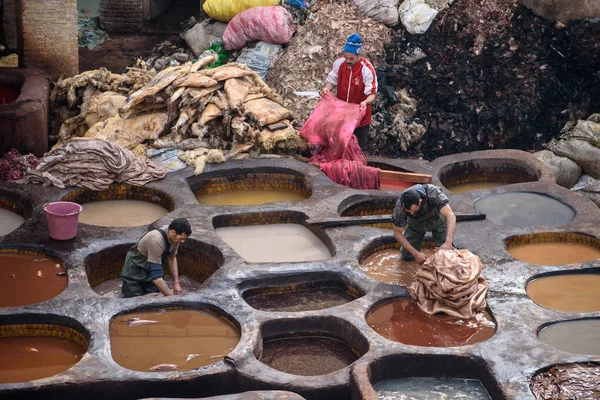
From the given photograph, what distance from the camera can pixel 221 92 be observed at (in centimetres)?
1149

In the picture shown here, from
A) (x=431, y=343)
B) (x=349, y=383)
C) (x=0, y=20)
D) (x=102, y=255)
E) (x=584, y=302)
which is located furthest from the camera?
(x=0, y=20)

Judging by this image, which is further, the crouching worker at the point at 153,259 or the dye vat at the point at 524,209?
the dye vat at the point at 524,209

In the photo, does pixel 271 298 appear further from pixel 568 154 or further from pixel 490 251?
pixel 568 154

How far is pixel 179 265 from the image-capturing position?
30.0 feet

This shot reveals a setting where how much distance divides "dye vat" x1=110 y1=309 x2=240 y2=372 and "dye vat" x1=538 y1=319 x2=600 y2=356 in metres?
2.72

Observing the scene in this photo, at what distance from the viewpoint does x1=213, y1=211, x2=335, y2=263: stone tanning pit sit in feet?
29.6

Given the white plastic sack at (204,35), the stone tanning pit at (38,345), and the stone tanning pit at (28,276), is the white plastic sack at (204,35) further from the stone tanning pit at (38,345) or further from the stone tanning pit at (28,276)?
the stone tanning pit at (38,345)

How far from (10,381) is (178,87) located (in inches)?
216

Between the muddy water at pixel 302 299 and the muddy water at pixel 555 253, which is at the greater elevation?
the muddy water at pixel 555 253

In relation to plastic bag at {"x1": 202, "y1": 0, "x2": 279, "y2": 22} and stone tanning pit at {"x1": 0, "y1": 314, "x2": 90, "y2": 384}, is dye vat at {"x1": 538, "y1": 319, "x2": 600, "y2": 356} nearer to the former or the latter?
stone tanning pit at {"x1": 0, "y1": 314, "x2": 90, "y2": 384}

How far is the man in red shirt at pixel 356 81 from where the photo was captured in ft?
33.5

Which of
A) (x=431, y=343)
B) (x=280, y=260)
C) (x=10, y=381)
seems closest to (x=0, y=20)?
(x=280, y=260)

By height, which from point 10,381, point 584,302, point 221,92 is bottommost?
point 10,381

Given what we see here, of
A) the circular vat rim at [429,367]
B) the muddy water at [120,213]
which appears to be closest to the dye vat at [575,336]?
the circular vat rim at [429,367]
